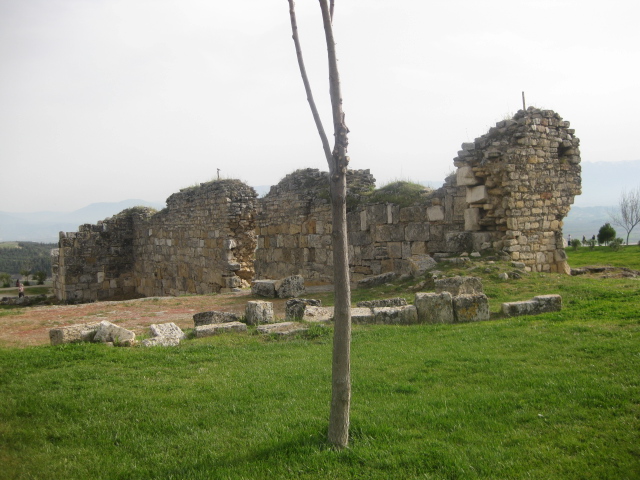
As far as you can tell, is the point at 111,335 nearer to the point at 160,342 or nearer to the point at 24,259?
the point at 160,342

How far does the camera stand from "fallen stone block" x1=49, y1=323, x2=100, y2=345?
8341mm

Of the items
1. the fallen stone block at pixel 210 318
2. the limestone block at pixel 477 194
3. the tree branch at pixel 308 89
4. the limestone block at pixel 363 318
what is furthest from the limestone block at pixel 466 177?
the tree branch at pixel 308 89

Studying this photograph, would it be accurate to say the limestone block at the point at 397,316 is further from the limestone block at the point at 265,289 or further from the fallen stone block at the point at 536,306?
the limestone block at the point at 265,289

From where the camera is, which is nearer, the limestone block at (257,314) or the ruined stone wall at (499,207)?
the limestone block at (257,314)

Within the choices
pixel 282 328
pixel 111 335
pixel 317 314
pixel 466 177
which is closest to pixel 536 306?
Result: pixel 317 314

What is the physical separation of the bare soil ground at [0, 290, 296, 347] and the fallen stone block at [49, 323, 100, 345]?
0.93 m

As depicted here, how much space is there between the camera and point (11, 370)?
683 cm

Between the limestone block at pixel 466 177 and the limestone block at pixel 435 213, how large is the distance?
0.82 meters

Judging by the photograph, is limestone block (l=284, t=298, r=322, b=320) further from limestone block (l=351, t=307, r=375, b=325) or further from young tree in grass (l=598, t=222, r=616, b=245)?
young tree in grass (l=598, t=222, r=616, b=245)

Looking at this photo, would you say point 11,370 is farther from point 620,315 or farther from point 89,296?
point 89,296

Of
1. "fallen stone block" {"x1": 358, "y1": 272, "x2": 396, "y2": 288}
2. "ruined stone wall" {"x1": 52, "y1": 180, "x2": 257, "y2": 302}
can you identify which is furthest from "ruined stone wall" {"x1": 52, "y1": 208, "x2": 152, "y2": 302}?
"fallen stone block" {"x1": 358, "y1": 272, "x2": 396, "y2": 288}

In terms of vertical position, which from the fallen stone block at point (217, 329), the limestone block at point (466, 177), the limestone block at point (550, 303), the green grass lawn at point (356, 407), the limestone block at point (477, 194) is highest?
the limestone block at point (466, 177)

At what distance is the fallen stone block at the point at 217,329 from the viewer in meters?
9.07

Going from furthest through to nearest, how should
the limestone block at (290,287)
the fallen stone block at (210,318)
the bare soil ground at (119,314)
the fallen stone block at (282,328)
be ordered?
the limestone block at (290,287), the bare soil ground at (119,314), the fallen stone block at (210,318), the fallen stone block at (282,328)
